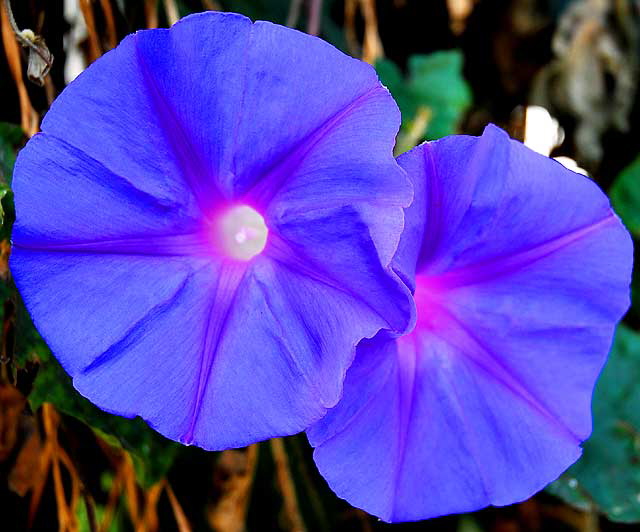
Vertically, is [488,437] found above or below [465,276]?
below

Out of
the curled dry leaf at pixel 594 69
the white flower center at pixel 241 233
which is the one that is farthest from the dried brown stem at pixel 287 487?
the curled dry leaf at pixel 594 69

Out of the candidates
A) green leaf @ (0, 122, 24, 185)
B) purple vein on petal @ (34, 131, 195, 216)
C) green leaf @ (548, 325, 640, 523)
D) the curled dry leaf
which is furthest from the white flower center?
the curled dry leaf

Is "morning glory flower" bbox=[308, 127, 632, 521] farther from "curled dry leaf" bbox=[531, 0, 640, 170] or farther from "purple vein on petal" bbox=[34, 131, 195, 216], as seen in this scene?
"curled dry leaf" bbox=[531, 0, 640, 170]

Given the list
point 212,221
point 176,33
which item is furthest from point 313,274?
point 176,33

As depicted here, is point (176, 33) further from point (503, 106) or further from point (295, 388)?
point (503, 106)

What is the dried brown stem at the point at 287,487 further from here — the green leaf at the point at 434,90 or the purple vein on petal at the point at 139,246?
the green leaf at the point at 434,90

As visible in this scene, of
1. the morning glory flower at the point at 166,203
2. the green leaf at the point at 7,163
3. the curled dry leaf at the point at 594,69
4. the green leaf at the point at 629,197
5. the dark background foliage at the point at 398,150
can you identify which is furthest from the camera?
the curled dry leaf at the point at 594,69
